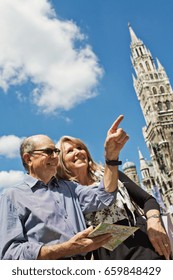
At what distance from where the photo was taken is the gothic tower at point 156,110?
55594 mm

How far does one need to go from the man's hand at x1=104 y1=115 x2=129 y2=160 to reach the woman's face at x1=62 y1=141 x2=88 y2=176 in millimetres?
775

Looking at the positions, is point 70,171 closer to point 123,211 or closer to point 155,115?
point 123,211

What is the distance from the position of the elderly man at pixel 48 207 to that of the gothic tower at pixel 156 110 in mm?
52255

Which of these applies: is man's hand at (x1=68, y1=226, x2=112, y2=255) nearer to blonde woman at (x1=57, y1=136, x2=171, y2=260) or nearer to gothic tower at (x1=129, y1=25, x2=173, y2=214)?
blonde woman at (x1=57, y1=136, x2=171, y2=260)

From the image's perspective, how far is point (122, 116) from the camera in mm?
3242

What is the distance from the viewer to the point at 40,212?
10.1 ft

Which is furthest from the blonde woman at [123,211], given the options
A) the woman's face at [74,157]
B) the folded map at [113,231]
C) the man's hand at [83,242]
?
the man's hand at [83,242]

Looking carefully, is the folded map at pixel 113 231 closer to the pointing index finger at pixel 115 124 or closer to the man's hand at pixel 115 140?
the man's hand at pixel 115 140

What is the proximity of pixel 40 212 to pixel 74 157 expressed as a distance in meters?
1.08
